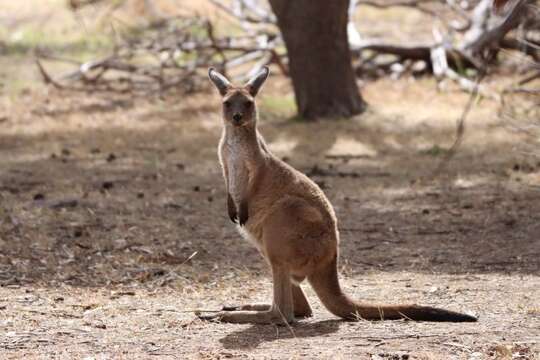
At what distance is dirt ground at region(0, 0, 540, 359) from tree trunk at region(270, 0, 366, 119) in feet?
0.94

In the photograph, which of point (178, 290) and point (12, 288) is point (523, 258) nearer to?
point (178, 290)

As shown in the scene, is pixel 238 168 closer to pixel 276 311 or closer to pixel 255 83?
pixel 255 83

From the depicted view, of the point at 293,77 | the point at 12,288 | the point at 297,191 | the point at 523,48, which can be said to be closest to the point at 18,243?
the point at 12,288

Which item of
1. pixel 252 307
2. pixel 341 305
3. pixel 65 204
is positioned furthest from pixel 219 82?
pixel 65 204

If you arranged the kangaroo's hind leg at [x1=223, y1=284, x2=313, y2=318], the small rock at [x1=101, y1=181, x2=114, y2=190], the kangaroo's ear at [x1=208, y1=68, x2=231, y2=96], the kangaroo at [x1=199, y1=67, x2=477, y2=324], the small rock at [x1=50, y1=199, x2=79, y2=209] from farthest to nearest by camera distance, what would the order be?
the small rock at [x1=101, y1=181, x2=114, y2=190] → the small rock at [x1=50, y1=199, x2=79, y2=209] → the kangaroo's ear at [x1=208, y1=68, x2=231, y2=96] → the kangaroo's hind leg at [x1=223, y1=284, x2=313, y2=318] → the kangaroo at [x1=199, y1=67, x2=477, y2=324]

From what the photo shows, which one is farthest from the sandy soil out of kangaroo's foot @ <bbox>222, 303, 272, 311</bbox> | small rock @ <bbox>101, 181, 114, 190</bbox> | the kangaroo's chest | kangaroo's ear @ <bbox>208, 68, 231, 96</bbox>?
kangaroo's ear @ <bbox>208, 68, 231, 96</bbox>

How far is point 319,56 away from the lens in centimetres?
1137

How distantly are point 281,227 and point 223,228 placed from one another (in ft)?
8.34

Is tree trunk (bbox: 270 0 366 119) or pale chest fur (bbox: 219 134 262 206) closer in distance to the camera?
pale chest fur (bbox: 219 134 262 206)

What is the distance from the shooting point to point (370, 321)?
5262 millimetres

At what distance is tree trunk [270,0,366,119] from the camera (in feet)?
36.8

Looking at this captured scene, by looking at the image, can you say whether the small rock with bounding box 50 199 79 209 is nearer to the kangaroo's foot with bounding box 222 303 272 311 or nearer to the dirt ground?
the dirt ground

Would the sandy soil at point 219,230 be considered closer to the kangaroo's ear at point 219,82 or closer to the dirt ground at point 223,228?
the dirt ground at point 223,228

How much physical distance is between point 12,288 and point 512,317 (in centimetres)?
288
